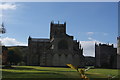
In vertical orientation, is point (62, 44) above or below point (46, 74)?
above

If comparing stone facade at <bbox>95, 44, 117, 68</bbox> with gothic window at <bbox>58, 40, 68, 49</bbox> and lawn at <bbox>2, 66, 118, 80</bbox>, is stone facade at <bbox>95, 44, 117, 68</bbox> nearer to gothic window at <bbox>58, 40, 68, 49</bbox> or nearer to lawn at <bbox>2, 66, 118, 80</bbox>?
gothic window at <bbox>58, 40, 68, 49</bbox>

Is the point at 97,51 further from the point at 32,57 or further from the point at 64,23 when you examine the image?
the point at 32,57

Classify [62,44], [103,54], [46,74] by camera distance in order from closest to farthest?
[46,74]
[62,44]
[103,54]

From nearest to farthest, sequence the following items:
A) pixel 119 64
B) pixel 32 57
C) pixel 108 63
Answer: pixel 119 64
pixel 108 63
pixel 32 57

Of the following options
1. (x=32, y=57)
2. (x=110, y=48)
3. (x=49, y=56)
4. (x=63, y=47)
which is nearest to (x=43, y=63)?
(x=49, y=56)

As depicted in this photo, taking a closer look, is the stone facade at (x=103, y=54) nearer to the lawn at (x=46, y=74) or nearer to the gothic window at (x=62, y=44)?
the gothic window at (x=62, y=44)

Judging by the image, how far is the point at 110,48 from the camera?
8131 cm

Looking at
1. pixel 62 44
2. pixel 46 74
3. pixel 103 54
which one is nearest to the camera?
pixel 46 74

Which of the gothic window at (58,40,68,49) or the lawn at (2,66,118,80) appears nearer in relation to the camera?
the lawn at (2,66,118,80)

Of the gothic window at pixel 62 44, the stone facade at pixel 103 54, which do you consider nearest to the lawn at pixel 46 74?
the gothic window at pixel 62 44

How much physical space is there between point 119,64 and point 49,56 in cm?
2208

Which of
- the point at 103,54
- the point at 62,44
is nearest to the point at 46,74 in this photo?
the point at 62,44

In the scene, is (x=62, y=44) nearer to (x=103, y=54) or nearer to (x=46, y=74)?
(x=103, y=54)

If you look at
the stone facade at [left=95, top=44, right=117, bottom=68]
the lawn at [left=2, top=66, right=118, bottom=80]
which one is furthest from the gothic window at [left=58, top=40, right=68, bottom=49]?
the lawn at [left=2, top=66, right=118, bottom=80]
